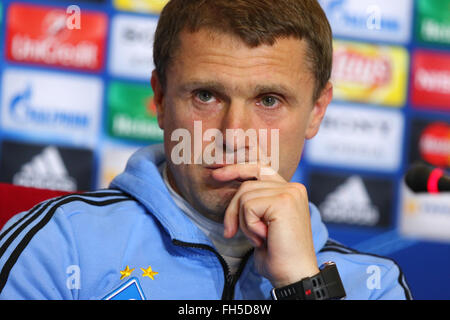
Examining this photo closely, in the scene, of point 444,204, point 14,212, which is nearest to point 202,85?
point 14,212

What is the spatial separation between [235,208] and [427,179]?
316mm

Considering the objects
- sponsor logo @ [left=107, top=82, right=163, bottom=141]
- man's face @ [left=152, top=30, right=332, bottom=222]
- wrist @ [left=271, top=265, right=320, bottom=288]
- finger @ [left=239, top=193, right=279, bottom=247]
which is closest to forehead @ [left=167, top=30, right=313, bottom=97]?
man's face @ [left=152, top=30, right=332, bottom=222]

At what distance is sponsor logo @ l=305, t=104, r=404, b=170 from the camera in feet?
9.45

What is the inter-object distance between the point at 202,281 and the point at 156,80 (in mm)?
445

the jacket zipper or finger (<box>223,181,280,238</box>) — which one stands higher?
finger (<box>223,181,280,238</box>)

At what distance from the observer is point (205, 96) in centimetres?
109

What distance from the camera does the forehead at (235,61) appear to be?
106cm

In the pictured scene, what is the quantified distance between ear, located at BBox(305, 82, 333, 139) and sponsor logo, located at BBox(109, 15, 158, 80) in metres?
1.59

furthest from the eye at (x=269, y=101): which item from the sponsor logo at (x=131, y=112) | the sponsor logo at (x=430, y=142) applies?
the sponsor logo at (x=430, y=142)

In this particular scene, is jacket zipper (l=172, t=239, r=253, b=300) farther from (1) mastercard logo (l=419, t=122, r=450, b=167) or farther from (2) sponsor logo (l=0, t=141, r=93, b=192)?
(1) mastercard logo (l=419, t=122, r=450, b=167)

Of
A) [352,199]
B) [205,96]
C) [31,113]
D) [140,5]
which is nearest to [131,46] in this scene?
[140,5]

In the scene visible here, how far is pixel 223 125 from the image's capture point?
1.05 m

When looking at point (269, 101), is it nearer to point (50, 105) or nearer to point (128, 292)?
point (128, 292)
